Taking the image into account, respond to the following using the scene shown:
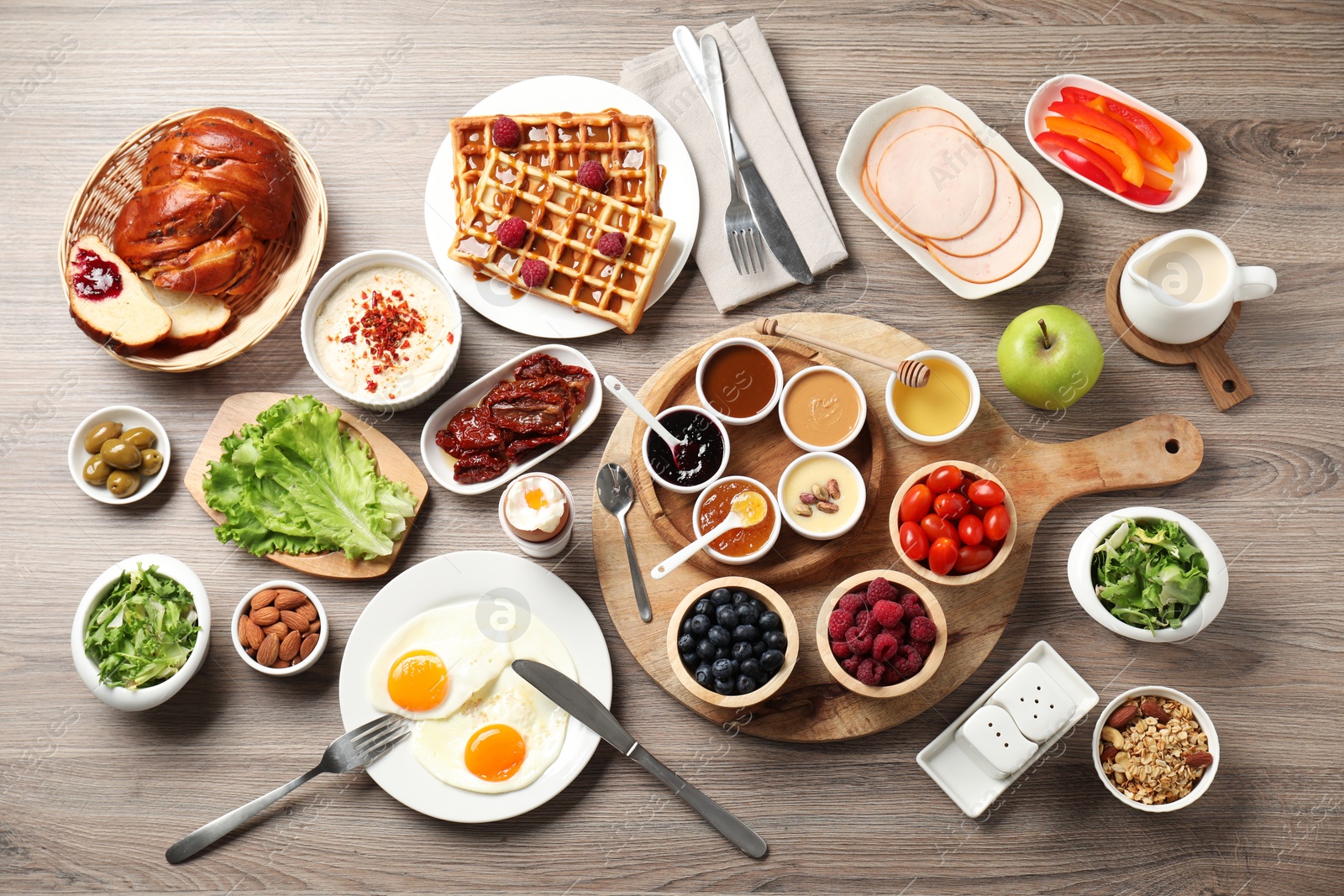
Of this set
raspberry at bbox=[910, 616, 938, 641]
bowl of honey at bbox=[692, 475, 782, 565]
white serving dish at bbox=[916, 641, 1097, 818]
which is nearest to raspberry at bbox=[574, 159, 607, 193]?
bowl of honey at bbox=[692, 475, 782, 565]

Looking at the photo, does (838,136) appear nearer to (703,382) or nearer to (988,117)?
(988,117)

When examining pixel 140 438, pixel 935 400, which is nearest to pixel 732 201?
pixel 935 400

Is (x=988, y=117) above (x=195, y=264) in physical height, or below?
above

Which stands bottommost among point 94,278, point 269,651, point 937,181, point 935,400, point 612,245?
point 269,651

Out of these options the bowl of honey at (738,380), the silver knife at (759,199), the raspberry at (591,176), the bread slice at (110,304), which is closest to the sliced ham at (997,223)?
the silver knife at (759,199)

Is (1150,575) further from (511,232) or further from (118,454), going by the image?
(118,454)

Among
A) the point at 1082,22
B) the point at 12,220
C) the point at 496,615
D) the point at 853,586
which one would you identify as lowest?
the point at 496,615

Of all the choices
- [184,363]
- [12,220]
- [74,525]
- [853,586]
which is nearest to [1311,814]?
[853,586]
